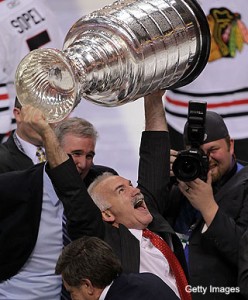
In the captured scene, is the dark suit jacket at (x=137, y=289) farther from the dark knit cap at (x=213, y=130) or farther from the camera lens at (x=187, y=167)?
the dark knit cap at (x=213, y=130)

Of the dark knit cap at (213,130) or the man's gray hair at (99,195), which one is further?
the dark knit cap at (213,130)

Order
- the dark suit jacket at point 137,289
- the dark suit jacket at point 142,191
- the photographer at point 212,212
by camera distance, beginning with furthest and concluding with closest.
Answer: the photographer at point 212,212 < the dark suit jacket at point 142,191 < the dark suit jacket at point 137,289

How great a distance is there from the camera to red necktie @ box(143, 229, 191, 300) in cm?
346

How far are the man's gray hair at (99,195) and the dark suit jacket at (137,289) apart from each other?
494 mm

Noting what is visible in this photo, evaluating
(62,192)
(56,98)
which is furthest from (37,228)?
(56,98)

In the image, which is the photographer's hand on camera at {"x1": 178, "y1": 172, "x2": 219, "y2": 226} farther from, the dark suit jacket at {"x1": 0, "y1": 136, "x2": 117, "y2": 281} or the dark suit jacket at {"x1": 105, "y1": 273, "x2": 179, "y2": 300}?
the dark suit jacket at {"x1": 105, "y1": 273, "x2": 179, "y2": 300}

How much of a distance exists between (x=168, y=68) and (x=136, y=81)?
0.18 meters

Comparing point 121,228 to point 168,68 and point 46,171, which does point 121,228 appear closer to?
point 46,171

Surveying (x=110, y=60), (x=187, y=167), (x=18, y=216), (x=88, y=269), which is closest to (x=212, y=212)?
(x=187, y=167)

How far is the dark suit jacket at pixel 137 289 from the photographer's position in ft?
9.64

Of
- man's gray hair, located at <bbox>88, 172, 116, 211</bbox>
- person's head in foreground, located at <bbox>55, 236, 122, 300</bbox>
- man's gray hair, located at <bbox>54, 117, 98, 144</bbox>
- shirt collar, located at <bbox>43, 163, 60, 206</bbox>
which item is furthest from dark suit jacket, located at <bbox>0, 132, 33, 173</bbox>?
person's head in foreground, located at <bbox>55, 236, 122, 300</bbox>

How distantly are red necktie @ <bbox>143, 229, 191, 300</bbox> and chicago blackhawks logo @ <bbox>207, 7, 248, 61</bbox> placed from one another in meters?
1.22

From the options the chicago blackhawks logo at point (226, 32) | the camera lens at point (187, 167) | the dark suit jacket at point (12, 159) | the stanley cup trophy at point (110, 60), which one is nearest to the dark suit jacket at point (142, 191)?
the camera lens at point (187, 167)

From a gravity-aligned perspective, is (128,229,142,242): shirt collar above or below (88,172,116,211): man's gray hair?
below
